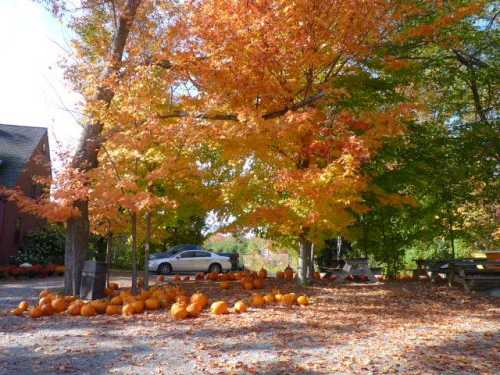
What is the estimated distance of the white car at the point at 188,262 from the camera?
24.7m

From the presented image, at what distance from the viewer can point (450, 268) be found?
45.2 ft

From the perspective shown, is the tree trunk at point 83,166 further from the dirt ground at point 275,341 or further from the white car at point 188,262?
the white car at point 188,262

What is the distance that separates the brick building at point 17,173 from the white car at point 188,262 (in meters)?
7.01

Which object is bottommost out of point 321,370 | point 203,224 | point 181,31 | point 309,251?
point 321,370

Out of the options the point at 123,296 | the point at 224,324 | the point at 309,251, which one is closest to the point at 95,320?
the point at 123,296

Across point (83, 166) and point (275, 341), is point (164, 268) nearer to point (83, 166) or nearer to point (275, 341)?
point (83, 166)

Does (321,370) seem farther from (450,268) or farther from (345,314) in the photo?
(450,268)

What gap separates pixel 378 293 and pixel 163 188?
637cm

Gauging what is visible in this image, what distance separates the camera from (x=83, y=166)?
40.1ft

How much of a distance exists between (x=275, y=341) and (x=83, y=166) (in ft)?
24.9

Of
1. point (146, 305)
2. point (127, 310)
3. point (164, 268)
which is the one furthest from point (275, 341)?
point (164, 268)

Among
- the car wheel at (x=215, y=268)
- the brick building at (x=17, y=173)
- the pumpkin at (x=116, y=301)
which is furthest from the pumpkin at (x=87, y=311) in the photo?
the car wheel at (x=215, y=268)

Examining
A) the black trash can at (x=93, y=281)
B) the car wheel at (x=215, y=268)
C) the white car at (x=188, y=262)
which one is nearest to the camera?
the black trash can at (x=93, y=281)

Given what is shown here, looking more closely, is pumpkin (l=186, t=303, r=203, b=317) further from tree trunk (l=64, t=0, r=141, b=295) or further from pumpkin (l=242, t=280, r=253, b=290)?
tree trunk (l=64, t=0, r=141, b=295)
